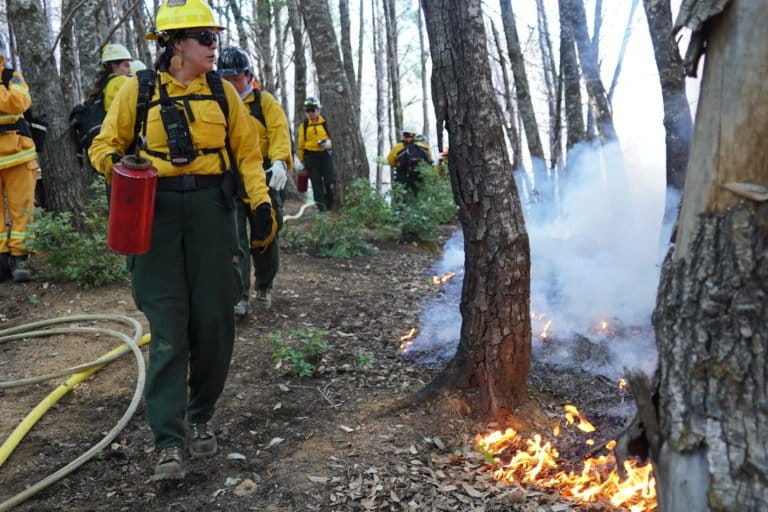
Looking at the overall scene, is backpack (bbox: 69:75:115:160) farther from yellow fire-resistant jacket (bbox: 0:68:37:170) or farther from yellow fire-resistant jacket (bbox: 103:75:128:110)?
yellow fire-resistant jacket (bbox: 0:68:37:170)

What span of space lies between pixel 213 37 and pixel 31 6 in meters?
5.12

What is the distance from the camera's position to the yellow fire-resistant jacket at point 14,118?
6145mm

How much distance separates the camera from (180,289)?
3416mm

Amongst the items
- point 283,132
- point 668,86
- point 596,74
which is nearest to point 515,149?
point 596,74

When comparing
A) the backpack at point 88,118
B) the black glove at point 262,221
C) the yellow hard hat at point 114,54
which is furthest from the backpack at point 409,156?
the black glove at point 262,221

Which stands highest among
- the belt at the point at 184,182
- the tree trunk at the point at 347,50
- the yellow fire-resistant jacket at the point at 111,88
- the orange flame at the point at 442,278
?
the tree trunk at the point at 347,50

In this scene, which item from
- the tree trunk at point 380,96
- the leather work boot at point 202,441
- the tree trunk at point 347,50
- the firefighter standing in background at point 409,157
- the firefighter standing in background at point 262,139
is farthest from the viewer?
the tree trunk at point 380,96

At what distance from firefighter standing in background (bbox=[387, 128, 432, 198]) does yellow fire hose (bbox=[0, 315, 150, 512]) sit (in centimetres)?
871

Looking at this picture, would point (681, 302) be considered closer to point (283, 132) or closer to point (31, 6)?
point (283, 132)

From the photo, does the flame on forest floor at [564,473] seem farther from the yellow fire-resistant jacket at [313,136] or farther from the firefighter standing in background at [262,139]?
the yellow fire-resistant jacket at [313,136]

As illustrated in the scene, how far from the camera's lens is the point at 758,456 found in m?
1.78

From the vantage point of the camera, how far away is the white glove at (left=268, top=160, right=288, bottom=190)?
568 cm

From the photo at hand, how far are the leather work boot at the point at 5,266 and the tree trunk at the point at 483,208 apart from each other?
5096 mm

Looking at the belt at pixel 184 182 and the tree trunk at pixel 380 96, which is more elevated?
the tree trunk at pixel 380 96
